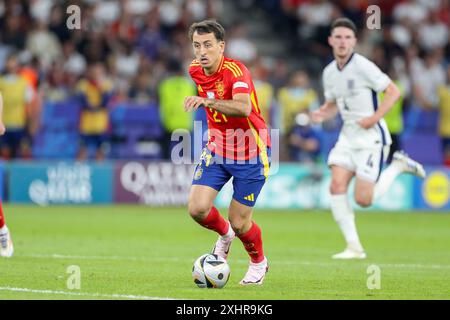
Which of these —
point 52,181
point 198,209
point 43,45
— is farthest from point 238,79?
point 43,45

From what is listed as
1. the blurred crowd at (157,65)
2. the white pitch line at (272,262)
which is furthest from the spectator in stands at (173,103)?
the white pitch line at (272,262)

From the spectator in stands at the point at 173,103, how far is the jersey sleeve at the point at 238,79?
11.9 meters

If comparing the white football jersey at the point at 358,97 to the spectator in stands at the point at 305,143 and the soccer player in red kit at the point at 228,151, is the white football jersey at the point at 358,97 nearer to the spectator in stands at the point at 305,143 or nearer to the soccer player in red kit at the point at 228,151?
the soccer player in red kit at the point at 228,151

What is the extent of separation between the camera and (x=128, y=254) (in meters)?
12.5

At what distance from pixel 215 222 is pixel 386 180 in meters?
4.43

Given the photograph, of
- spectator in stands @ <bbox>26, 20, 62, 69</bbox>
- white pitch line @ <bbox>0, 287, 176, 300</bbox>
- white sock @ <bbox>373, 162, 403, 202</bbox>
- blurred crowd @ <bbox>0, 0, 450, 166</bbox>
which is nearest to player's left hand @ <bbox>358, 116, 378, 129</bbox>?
white sock @ <bbox>373, 162, 403, 202</bbox>

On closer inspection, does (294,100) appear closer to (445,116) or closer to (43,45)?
(445,116)

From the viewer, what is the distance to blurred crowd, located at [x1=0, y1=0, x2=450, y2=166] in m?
21.7

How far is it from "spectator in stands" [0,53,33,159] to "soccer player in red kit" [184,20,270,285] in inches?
465

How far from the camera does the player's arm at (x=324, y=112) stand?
1287 cm

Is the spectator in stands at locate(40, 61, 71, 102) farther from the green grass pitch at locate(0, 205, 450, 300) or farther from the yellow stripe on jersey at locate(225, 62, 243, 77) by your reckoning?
the yellow stripe on jersey at locate(225, 62, 243, 77)

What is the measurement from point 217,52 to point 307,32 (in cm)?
1705

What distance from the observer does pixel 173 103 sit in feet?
71.2
